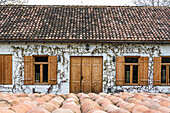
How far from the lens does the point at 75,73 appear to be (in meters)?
11.1

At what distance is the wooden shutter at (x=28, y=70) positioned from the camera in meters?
10.9

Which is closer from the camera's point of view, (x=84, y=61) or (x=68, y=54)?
(x=68, y=54)

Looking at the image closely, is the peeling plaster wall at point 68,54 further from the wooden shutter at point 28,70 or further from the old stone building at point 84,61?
the wooden shutter at point 28,70

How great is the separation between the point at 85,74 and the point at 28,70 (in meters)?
3.04

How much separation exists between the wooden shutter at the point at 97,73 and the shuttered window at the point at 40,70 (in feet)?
6.74

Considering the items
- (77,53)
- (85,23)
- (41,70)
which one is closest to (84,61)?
(77,53)

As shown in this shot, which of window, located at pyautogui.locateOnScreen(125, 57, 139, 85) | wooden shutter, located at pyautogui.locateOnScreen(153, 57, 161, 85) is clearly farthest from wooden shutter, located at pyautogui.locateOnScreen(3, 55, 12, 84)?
wooden shutter, located at pyautogui.locateOnScreen(153, 57, 161, 85)

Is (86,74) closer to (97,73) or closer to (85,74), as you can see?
(85,74)

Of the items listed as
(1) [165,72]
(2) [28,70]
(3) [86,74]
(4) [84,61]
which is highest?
(4) [84,61]

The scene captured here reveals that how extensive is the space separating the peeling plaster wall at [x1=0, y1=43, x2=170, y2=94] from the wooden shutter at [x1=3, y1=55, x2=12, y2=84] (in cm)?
21

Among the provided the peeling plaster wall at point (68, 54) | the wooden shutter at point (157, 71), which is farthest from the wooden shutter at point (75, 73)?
the wooden shutter at point (157, 71)

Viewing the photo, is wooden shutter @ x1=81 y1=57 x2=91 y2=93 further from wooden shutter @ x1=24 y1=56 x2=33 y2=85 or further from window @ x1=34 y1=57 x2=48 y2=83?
wooden shutter @ x1=24 y1=56 x2=33 y2=85

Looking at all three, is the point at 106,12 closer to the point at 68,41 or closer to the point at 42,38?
the point at 68,41

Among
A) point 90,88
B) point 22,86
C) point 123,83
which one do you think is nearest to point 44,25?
point 22,86
